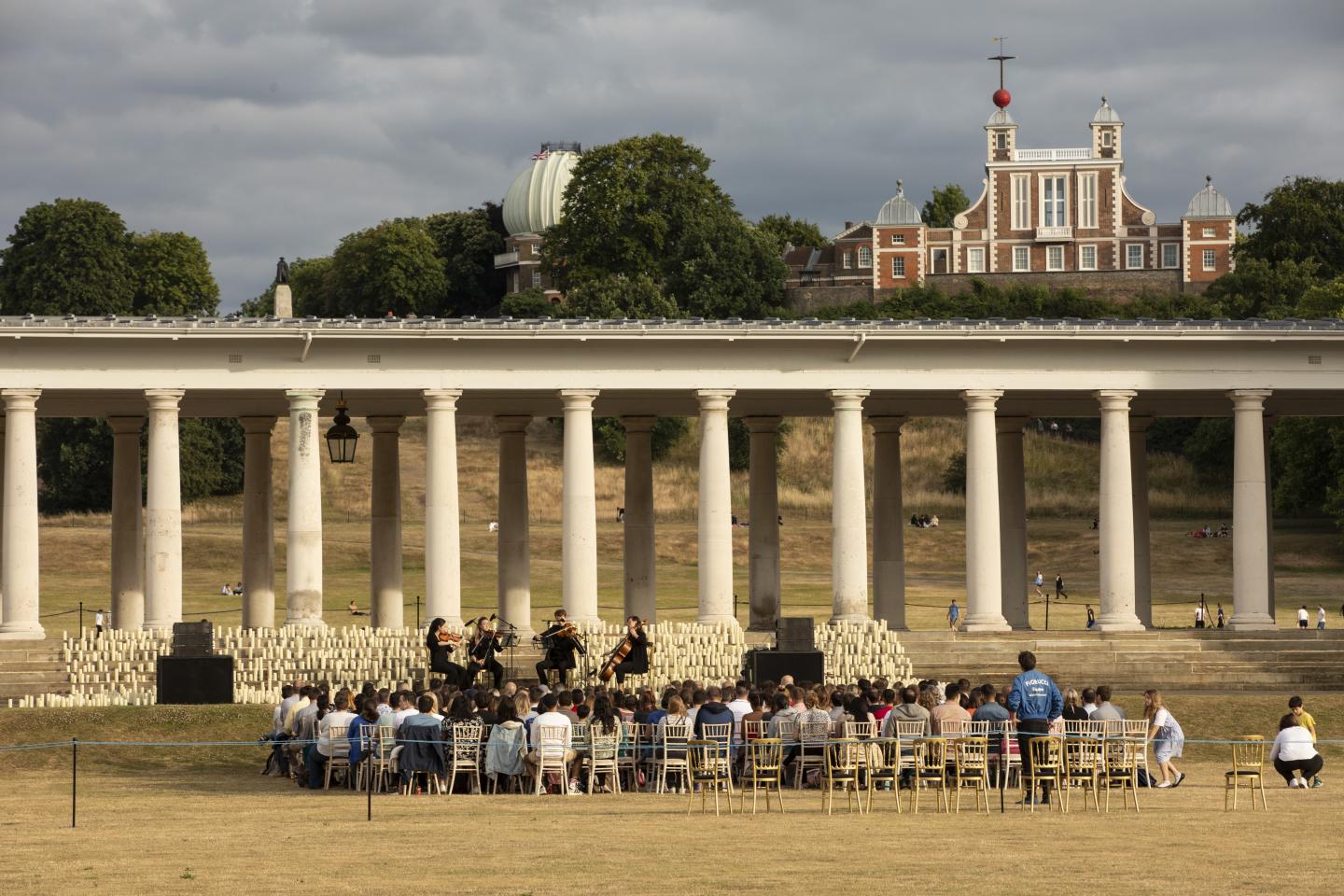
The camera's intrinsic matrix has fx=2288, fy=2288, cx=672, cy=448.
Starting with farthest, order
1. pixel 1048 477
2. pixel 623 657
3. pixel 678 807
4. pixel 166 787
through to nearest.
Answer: pixel 1048 477 < pixel 623 657 < pixel 166 787 < pixel 678 807

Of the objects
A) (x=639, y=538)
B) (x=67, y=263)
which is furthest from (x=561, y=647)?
(x=67, y=263)

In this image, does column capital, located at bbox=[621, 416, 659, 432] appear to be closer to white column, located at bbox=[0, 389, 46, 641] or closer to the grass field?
white column, located at bbox=[0, 389, 46, 641]

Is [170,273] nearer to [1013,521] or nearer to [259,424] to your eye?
[259,424]

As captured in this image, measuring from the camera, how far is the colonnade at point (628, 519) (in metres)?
67.2

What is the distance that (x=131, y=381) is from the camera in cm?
6700

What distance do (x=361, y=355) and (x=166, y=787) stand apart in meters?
27.0

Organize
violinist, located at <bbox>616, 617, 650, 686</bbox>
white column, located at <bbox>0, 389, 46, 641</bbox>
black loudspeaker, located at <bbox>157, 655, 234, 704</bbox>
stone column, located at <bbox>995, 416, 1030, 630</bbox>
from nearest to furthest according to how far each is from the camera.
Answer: black loudspeaker, located at <bbox>157, 655, 234, 704</bbox> < violinist, located at <bbox>616, 617, 650, 686</bbox> < white column, located at <bbox>0, 389, 46, 641</bbox> < stone column, located at <bbox>995, 416, 1030, 630</bbox>

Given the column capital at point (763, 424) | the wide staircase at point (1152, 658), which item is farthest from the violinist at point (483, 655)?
the column capital at point (763, 424)

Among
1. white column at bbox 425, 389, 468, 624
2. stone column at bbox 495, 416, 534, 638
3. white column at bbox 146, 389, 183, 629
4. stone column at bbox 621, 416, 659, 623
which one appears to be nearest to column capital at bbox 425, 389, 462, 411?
white column at bbox 425, 389, 468, 624

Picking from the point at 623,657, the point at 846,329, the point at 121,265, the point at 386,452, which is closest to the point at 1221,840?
the point at 623,657

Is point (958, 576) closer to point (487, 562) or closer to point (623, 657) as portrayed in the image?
point (487, 562)

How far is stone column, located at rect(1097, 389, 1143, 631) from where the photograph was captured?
2756 inches

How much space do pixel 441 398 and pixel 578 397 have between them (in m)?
4.11

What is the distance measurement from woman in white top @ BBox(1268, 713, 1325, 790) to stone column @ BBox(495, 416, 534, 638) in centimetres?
3578
